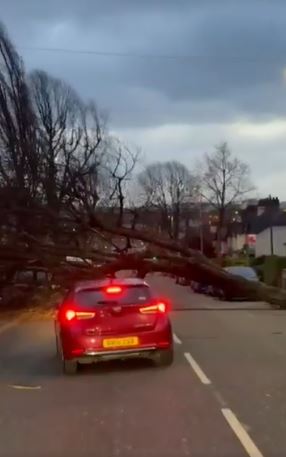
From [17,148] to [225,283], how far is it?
10072mm

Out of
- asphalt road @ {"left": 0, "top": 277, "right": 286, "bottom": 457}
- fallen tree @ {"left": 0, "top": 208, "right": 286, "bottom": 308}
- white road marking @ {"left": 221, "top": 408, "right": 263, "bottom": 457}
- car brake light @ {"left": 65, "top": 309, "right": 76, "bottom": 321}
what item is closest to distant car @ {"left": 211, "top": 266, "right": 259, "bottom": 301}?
fallen tree @ {"left": 0, "top": 208, "right": 286, "bottom": 308}

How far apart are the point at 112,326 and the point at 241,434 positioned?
5.34 m

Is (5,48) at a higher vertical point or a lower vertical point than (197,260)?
higher

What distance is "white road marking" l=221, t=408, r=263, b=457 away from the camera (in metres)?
7.40

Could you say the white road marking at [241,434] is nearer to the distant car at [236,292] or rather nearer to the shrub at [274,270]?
the distant car at [236,292]

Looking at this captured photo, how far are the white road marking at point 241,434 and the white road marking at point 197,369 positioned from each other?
262 centimetres

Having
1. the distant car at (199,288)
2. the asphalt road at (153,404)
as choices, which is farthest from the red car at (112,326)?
the distant car at (199,288)

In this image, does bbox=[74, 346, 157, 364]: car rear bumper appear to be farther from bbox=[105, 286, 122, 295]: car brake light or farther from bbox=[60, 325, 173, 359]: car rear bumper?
bbox=[105, 286, 122, 295]: car brake light

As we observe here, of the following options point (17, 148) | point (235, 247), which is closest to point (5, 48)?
point (17, 148)

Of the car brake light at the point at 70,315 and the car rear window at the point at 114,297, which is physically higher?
the car rear window at the point at 114,297

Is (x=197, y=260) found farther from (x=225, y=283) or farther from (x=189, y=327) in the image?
(x=189, y=327)

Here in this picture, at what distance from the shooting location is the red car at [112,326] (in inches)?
521

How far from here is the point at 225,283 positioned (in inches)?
1280

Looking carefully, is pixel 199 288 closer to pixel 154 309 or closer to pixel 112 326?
pixel 154 309
